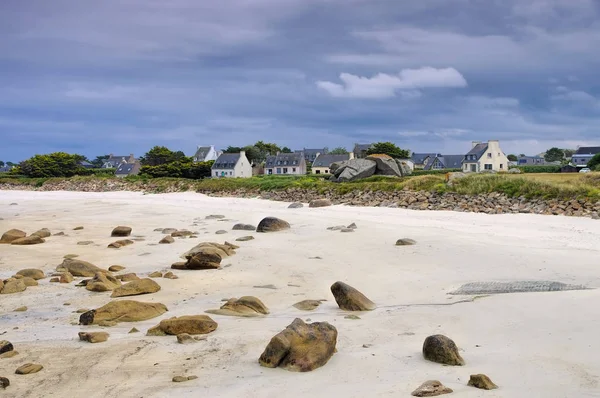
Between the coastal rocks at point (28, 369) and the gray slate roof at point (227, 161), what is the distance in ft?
215

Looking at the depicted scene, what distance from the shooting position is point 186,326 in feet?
21.1

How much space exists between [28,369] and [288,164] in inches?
3115

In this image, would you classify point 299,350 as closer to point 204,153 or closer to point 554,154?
point 204,153

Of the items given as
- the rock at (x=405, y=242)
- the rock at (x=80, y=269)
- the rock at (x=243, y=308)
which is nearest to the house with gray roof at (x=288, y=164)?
the rock at (x=405, y=242)

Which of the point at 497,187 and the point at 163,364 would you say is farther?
the point at 497,187

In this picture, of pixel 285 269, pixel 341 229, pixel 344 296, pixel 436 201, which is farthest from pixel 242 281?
pixel 436 201

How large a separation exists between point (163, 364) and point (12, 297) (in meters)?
4.66

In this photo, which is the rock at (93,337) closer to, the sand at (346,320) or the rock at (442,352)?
the sand at (346,320)

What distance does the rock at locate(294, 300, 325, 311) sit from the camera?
7996mm

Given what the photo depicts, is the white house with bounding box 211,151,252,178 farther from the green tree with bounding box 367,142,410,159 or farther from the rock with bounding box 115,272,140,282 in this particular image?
the rock with bounding box 115,272,140,282

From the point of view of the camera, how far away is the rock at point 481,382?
4414mm

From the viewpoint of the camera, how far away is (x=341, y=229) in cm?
1630

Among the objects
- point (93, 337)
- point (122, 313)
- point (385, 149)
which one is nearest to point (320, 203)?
point (122, 313)

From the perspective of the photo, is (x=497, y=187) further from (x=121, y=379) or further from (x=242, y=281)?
(x=121, y=379)
